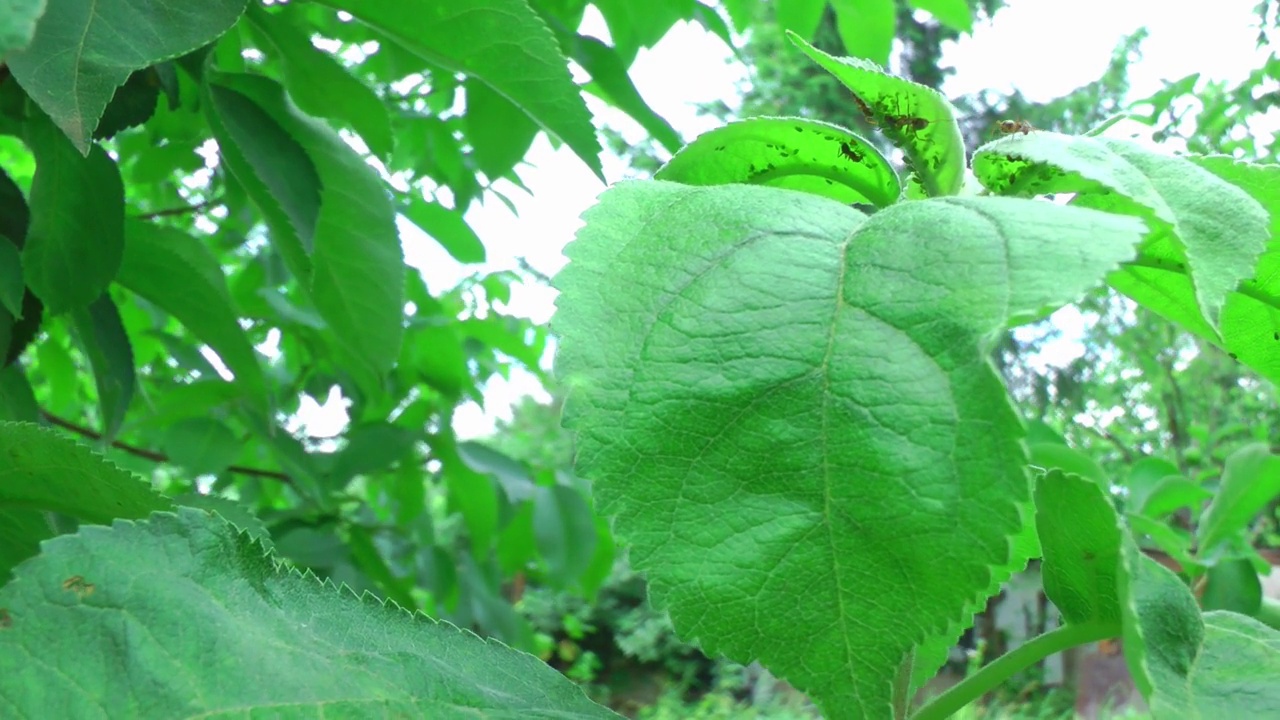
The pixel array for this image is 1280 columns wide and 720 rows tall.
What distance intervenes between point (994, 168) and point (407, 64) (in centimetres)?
67

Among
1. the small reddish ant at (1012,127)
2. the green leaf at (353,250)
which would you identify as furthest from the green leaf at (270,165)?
the small reddish ant at (1012,127)

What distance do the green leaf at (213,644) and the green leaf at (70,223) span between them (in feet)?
0.99

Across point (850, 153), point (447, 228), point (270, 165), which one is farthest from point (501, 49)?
point (447, 228)

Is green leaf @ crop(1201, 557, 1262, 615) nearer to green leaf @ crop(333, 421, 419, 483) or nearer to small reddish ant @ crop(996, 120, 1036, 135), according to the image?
small reddish ant @ crop(996, 120, 1036, 135)

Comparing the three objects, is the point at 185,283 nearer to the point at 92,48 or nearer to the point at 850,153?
the point at 92,48

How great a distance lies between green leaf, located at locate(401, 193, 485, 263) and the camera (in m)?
1.14

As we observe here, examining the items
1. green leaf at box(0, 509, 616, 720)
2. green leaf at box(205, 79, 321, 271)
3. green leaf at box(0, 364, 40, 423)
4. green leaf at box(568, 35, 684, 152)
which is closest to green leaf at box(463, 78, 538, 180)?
green leaf at box(568, 35, 684, 152)

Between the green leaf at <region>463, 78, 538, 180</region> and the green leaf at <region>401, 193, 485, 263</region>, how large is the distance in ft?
0.69

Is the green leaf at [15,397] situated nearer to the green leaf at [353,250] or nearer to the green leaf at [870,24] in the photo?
the green leaf at [353,250]

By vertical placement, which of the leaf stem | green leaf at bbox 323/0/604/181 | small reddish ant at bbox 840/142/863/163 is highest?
green leaf at bbox 323/0/604/181

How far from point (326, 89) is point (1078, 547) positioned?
57 cm

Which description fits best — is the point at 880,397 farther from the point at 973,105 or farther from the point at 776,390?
the point at 973,105

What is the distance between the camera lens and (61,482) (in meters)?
0.35

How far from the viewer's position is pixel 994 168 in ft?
1.19
